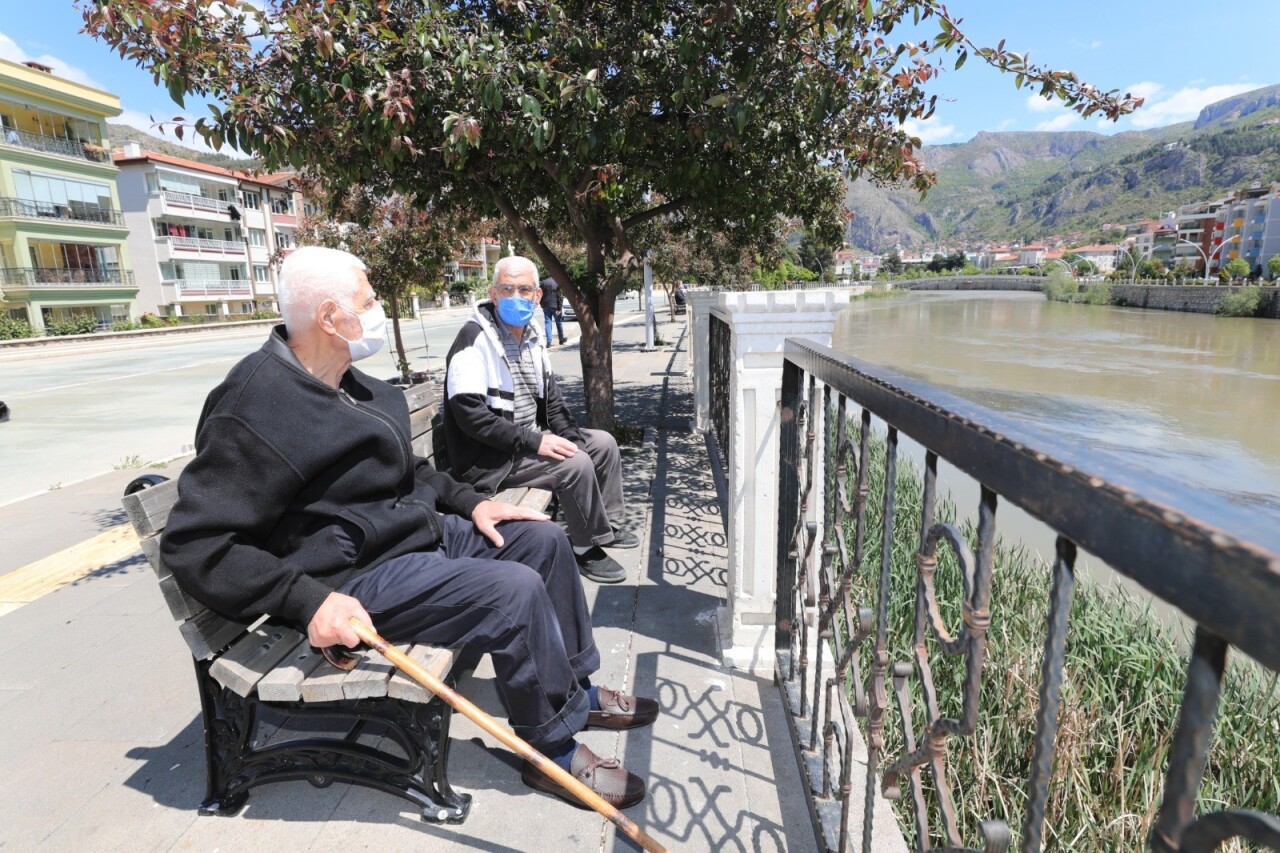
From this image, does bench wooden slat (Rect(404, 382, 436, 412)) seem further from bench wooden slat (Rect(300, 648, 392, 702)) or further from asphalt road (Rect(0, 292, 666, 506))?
asphalt road (Rect(0, 292, 666, 506))

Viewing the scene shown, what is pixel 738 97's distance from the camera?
12.8 feet

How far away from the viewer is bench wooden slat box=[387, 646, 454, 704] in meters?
1.89

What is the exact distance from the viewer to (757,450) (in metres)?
2.68

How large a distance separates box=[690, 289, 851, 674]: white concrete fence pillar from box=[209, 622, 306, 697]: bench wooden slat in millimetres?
1551

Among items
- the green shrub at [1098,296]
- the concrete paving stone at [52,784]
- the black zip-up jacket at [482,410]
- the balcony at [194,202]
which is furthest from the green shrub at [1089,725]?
the green shrub at [1098,296]

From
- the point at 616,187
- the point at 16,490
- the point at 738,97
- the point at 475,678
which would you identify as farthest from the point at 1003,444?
the point at 16,490

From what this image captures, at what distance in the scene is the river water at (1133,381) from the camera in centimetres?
1248

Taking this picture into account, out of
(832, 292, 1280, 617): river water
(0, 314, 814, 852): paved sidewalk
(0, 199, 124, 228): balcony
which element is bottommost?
Answer: (832, 292, 1280, 617): river water

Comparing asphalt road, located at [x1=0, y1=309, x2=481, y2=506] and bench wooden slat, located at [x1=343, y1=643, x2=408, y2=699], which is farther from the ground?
bench wooden slat, located at [x1=343, y1=643, x2=408, y2=699]

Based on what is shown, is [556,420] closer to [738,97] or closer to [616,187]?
[738,97]

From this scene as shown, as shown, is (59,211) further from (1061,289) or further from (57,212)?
(1061,289)

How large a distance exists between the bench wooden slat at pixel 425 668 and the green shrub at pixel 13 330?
3220 cm

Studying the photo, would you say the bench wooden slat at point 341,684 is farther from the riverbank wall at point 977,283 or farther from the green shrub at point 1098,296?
the riverbank wall at point 977,283

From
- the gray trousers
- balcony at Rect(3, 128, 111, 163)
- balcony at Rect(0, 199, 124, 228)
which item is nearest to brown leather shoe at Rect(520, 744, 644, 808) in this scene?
the gray trousers
